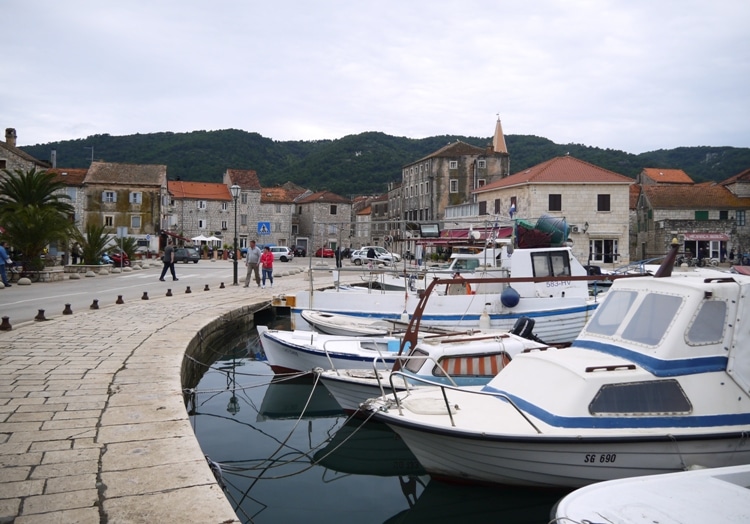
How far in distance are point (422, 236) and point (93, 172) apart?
182 feet

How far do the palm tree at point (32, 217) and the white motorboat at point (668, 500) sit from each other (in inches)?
1025

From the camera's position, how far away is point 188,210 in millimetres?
72000

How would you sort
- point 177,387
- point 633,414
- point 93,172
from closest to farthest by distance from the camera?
point 633,414 < point 177,387 < point 93,172

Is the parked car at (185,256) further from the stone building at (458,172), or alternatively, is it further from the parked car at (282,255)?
the stone building at (458,172)

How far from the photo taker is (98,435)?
5.91m

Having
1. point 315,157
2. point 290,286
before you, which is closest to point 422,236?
point 290,286

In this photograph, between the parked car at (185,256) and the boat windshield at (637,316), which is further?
the parked car at (185,256)

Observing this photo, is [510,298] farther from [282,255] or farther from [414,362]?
[282,255]

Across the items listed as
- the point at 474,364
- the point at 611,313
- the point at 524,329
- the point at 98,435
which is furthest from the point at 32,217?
the point at 611,313

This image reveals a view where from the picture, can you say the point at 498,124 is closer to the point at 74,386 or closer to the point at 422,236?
the point at 422,236

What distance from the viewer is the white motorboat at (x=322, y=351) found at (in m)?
10.5

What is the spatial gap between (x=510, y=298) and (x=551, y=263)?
5.90ft

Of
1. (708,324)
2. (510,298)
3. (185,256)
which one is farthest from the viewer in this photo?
(185,256)

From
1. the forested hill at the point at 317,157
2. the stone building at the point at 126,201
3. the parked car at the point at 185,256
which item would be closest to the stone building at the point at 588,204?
the parked car at the point at 185,256
